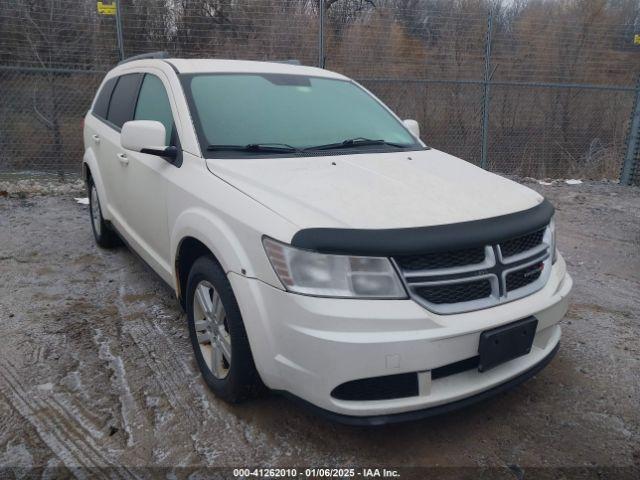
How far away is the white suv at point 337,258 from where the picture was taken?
6.68 feet

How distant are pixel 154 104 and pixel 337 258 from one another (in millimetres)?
2166

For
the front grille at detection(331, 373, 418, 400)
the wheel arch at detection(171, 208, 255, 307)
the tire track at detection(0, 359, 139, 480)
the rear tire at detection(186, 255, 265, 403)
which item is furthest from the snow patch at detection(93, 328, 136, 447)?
the front grille at detection(331, 373, 418, 400)

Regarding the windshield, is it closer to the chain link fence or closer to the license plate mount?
the license plate mount

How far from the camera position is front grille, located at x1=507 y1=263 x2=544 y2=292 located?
7.64 feet

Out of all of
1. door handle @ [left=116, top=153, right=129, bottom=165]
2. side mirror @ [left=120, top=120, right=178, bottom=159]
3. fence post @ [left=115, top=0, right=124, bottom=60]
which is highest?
fence post @ [left=115, top=0, right=124, bottom=60]

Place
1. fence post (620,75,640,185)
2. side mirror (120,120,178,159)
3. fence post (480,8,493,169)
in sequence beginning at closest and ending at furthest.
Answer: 1. side mirror (120,120,178,159)
2. fence post (480,8,493,169)
3. fence post (620,75,640,185)

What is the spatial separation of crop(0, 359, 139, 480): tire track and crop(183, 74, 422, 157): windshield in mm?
1551

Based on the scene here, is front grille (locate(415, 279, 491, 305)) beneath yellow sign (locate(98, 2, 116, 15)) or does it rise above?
beneath

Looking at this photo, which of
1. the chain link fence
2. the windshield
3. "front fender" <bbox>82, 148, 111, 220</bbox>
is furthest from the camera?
the chain link fence

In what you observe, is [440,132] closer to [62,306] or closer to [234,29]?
[234,29]

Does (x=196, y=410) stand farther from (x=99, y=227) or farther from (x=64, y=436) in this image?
(x=99, y=227)

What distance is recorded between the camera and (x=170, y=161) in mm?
3033

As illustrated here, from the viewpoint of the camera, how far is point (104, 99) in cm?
480

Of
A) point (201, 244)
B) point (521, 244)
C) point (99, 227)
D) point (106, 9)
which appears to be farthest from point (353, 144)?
point (106, 9)
